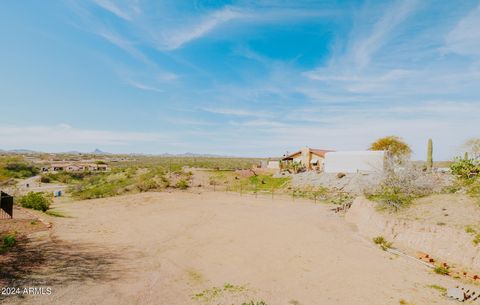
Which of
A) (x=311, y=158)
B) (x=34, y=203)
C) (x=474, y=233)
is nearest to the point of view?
(x=474, y=233)

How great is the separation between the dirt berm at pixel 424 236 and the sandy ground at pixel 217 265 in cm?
126

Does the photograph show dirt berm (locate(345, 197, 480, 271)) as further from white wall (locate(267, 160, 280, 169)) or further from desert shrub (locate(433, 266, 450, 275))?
white wall (locate(267, 160, 280, 169))

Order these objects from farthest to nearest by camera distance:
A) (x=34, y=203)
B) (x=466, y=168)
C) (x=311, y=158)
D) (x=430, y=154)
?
(x=311, y=158)
(x=430, y=154)
(x=466, y=168)
(x=34, y=203)

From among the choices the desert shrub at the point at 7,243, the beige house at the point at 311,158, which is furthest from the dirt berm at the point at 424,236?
the beige house at the point at 311,158

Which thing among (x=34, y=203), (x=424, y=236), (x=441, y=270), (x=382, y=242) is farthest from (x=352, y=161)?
(x=34, y=203)

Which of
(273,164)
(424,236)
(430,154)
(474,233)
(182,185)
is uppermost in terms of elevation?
(430,154)

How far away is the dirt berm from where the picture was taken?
12719mm

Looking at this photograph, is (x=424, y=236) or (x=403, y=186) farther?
(x=403, y=186)

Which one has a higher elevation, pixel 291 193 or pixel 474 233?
pixel 474 233

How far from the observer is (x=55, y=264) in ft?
38.8

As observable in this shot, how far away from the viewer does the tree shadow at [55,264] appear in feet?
33.8

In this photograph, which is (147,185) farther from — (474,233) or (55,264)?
(474,233)

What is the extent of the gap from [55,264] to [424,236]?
16686 millimetres

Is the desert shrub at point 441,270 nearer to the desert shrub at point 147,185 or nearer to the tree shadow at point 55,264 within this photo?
the tree shadow at point 55,264
